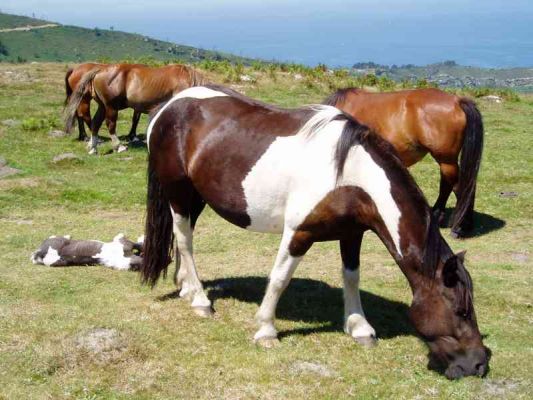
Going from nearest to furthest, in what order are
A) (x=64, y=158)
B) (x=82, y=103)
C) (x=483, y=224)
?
(x=483, y=224), (x=64, y=158), (x=82, y=103)

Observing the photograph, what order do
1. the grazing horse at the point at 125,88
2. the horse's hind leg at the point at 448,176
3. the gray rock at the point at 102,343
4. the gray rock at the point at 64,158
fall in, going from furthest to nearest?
the grazing horse at the point at 125,88 < the gray rock at the point at 64,158 < the horse's hind leg at the point at 448,176 < the gray rock at the point at 102,343

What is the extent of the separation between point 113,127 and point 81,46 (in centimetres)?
6811

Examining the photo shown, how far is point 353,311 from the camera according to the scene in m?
5.64

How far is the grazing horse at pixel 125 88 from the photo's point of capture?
14969 mm

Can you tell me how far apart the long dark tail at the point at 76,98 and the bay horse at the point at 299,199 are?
9804 millimetres

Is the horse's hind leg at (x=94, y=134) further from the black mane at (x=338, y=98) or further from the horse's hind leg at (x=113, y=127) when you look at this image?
the black mane at (x=338, y=98)

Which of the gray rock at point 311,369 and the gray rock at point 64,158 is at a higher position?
the gray rock at point 311,369

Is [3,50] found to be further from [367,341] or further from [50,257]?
[367,341]

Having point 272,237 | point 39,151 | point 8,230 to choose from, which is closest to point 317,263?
point 272,237

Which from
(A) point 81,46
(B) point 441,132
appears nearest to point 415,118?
(B) point 441,132

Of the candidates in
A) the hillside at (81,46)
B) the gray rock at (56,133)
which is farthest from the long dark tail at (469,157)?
the hillside at (81,46)

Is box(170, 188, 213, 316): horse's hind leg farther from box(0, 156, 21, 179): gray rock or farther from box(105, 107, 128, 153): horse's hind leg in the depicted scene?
box(105, 107, 128, 153): horse's hind leg

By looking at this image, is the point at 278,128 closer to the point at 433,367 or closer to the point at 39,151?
the point at 433,367

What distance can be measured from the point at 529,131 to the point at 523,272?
1066 cm
